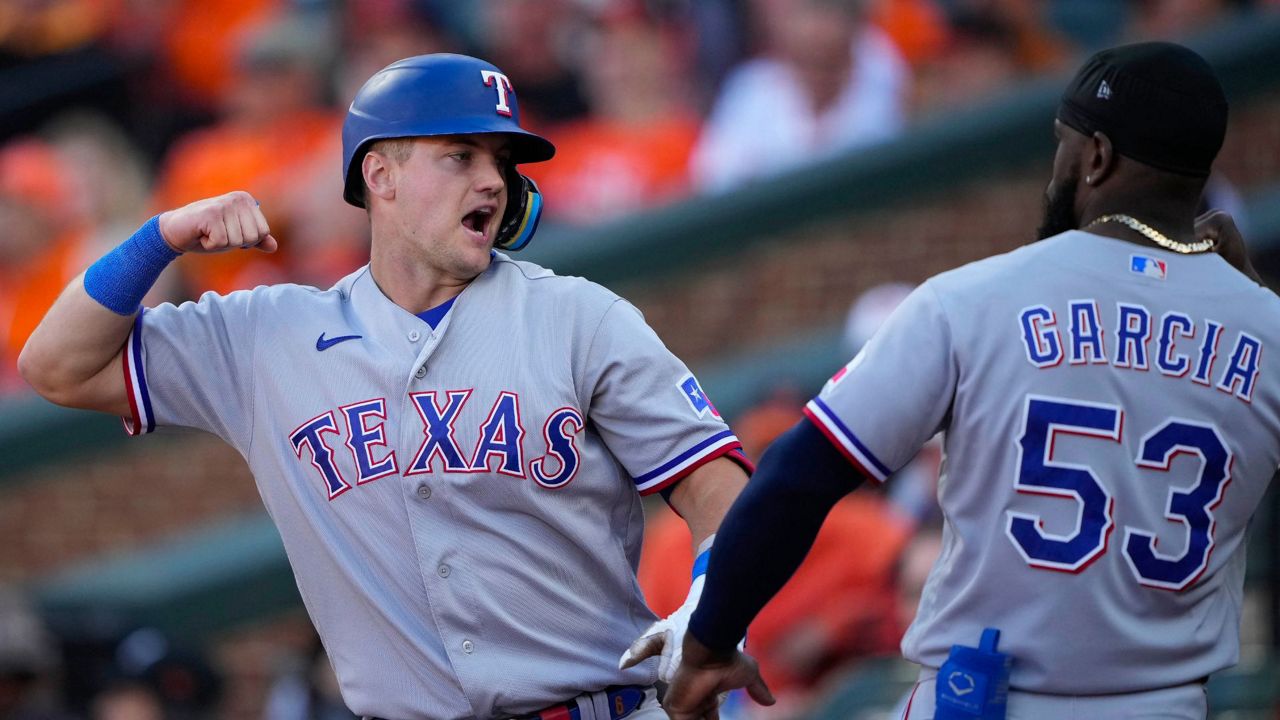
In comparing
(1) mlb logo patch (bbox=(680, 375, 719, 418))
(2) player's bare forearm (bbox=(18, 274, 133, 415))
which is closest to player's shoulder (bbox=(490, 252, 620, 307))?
(1) mlb logo patch (bbox=(680, 375, 719, 418))

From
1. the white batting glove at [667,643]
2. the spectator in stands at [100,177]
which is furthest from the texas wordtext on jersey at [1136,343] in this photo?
the spectator in stands at [100,177]

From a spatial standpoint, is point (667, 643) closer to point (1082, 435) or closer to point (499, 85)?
point (1082, 435)

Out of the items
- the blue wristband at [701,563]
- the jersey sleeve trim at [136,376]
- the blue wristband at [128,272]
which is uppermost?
the blue wristband at [128,272]

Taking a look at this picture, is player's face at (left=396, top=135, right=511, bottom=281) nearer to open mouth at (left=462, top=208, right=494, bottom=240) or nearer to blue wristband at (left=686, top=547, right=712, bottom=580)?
open mouth at (left=462, top=208, right=494, bottom=240)

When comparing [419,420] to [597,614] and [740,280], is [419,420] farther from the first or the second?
[740,280]

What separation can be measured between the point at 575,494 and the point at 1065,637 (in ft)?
2.98

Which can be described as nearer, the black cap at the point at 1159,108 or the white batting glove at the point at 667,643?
the black cap at the point at 1159,108

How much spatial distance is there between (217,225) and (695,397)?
0.91 m

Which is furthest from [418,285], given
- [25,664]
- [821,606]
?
[25,664]

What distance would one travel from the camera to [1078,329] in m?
2.51

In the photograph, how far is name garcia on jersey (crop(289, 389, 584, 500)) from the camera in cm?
295

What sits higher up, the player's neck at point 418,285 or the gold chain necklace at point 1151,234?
the gold chain necklace at point 1151,234

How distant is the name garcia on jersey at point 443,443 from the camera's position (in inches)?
116

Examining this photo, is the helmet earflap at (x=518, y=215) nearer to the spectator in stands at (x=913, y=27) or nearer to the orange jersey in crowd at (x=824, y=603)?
the orange jersey in crowd at (x=824, y=603)
